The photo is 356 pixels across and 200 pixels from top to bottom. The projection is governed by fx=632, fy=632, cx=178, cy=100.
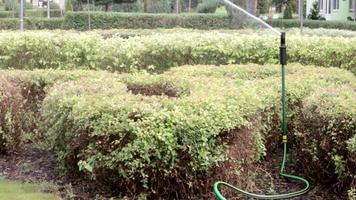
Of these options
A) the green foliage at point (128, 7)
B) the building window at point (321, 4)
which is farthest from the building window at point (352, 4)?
the green foliage at point (128, 7)

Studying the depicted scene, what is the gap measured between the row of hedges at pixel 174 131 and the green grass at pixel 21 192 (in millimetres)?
309

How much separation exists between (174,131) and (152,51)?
14.8 feet

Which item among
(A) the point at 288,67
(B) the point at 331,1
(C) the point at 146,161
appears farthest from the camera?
(B) the point at 331,1

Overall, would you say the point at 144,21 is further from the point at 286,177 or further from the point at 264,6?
the point at 286,177

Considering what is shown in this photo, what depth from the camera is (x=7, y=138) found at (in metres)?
5.70

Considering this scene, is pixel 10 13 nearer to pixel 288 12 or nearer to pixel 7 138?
pixel 288 12

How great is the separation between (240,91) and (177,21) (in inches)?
842

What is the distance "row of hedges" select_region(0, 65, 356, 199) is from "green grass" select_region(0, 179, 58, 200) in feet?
1.01

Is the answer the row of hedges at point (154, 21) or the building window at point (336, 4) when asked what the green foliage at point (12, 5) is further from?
the building window at point (336, 4)

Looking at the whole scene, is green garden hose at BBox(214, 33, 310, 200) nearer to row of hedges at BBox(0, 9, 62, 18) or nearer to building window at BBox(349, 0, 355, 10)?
row of hedges at BBox(0, 9, 62, 18)

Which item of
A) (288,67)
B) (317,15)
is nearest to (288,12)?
(317,15)

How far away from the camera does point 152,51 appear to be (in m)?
8.61

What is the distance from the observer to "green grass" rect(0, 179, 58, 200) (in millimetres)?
4654

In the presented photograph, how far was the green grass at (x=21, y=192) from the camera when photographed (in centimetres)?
465
